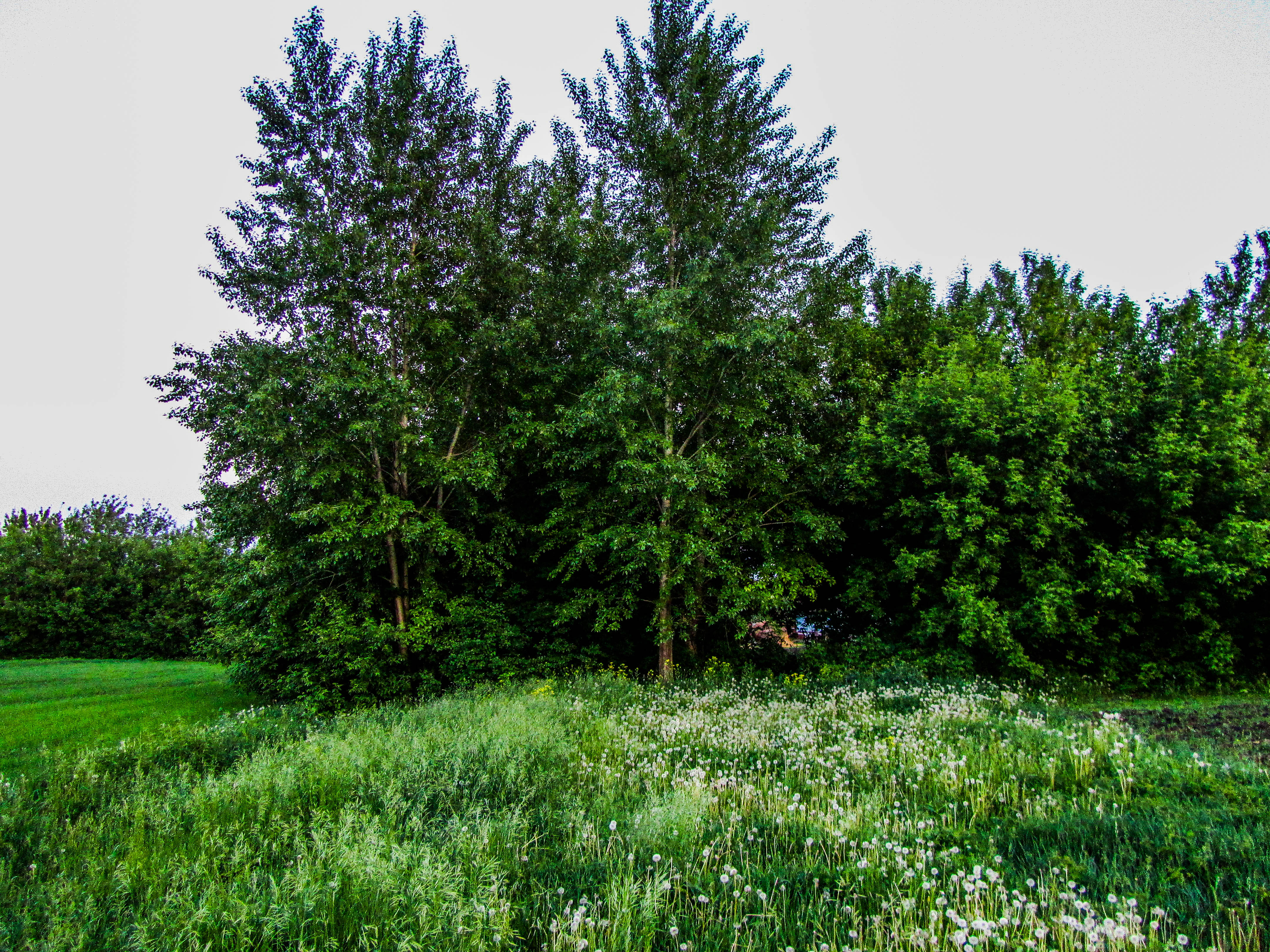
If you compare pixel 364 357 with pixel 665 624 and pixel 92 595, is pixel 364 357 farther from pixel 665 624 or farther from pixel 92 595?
pixel 92 595

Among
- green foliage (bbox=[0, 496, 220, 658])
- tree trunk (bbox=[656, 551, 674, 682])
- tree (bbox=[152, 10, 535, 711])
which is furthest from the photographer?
green foliage (bbox=[0, 496, 220, 658])

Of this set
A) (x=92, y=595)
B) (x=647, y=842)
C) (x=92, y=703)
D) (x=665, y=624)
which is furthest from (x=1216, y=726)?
(x=92, y=595)

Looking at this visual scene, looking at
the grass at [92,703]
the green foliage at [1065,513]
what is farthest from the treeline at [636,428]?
the grass at [92,703]

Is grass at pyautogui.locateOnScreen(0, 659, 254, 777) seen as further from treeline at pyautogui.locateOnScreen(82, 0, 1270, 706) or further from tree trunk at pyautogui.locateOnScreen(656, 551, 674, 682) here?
tree trunk at pyautogui.locateOnScreen(656, 551, 674, 682)

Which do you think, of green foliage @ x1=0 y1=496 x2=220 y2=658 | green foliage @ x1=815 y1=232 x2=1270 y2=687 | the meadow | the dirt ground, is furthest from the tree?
green foliage @ x1=0 y1=496 x2=220 y2=658

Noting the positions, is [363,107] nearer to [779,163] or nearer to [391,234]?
[391,234]

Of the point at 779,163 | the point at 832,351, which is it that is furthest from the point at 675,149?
the point at 832,351

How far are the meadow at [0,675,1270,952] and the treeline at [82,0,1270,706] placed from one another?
577 cm

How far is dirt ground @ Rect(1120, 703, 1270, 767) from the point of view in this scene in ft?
22.0

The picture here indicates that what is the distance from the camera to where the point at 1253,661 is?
14.2m

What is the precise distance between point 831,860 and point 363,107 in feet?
55.7

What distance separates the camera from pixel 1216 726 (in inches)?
309

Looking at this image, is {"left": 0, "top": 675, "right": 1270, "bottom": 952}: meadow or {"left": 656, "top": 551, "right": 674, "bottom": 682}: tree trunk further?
{"left": 656, "top": 551, "right": 674, "bottom": 682}: tree trunk

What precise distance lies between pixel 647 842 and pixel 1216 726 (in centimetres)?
863
